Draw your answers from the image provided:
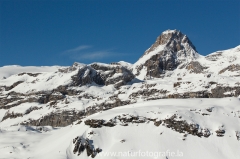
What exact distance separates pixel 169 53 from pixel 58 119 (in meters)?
89.6

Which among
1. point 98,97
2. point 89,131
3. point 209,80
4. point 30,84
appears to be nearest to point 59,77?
point 30,84

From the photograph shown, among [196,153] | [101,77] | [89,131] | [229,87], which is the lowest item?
[196,153]

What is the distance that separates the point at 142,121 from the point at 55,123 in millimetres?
57661

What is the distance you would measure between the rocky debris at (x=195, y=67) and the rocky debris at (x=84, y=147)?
110633 millimetres

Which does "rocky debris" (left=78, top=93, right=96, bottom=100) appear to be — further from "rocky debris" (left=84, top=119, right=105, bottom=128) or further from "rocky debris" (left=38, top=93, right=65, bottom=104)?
"rocky debris" (left=84, top=119, right=105, bottom=128)

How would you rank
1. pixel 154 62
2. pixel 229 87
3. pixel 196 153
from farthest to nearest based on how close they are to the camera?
pixel 154 62
pixel 229 87
pixel 196 153

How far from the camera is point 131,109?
59938 millimetres

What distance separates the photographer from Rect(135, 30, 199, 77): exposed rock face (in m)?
170

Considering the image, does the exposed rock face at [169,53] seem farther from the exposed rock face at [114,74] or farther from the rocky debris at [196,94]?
the rocky debris at [196,94]

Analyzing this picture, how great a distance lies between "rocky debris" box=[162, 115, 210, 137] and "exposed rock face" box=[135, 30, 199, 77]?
360ft

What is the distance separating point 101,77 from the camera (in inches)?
5910

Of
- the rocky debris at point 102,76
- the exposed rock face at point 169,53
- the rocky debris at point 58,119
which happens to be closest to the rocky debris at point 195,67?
the exposed rock face at point 169,53

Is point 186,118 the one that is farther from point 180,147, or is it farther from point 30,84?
point 30,84

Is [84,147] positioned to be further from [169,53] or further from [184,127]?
[169,53]
